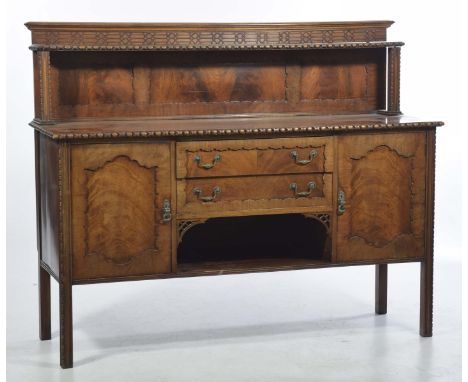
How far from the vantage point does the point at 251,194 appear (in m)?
5.31

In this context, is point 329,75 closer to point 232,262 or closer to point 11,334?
point 232,262

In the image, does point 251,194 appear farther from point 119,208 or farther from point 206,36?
point 206,36

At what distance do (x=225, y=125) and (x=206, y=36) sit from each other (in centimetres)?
52

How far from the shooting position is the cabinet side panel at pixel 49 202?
16.9 ft

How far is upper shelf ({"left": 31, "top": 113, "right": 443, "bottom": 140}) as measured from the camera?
202 inches

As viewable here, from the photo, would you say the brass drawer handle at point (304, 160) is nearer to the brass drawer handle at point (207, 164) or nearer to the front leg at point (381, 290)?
the brass drawer handle at point (207, 164)

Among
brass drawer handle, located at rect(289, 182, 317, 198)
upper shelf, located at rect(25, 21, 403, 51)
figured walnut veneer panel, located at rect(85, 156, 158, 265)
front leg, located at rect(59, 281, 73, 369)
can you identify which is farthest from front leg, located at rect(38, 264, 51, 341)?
brass drawer handle, located at rect(289, 182, 317, 198)

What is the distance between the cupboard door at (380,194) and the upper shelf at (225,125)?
0.07m

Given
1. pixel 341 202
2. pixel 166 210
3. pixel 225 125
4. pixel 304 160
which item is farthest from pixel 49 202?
pixel 341 202

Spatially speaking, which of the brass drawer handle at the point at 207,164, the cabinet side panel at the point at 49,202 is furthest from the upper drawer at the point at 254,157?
the cabinet side panel at the point at 49,202

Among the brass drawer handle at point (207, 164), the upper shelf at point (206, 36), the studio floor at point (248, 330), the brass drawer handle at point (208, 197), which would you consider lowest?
the studio floor at point (248, 330)

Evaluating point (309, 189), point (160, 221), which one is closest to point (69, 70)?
point (160, 221)

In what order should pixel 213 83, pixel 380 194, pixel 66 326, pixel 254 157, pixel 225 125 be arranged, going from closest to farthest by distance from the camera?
1. pixel 66 326
2. pixel 254 157
3. pixel 225 125
4. pixel 380 194
5. pixel 213 83

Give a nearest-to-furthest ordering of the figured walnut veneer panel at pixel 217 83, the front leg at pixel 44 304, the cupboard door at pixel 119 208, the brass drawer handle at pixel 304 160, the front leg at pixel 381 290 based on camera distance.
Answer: the cupboard door at pixel 119 208 → the brass drawer handle at pixel 304 160 → the front leg at pixel 44 304 → the figured walnut veneer panel at pixel 217 83 → the front leg at pixel 381 290
